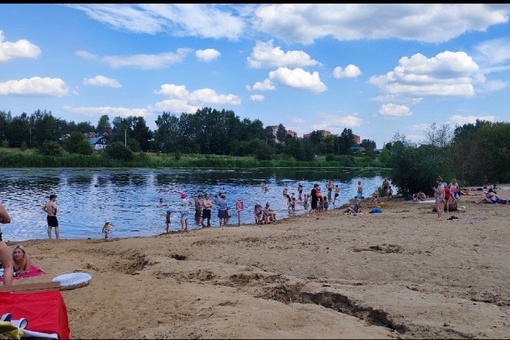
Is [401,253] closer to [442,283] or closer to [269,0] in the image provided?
[442,283]

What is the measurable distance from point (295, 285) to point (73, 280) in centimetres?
428

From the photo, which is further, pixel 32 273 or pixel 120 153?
pixel 120 153

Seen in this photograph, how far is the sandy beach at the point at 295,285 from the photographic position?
5.75 metres

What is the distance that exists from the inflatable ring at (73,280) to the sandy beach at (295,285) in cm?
17

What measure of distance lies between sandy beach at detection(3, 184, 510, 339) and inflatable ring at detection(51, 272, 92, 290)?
171 millimetres

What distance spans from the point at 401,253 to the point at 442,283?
247 centimetres

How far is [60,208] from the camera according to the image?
27.0m

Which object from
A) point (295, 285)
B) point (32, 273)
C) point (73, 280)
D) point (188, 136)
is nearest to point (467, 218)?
point (295, 285)

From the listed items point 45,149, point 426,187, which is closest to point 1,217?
point 426,187

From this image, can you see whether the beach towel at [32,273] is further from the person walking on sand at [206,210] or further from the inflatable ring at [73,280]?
the person walking on sand at [206,210]

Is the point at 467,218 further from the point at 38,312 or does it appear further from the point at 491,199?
the point at 38,312

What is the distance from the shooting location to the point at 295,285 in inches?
317

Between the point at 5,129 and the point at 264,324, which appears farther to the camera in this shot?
the point at 5,129

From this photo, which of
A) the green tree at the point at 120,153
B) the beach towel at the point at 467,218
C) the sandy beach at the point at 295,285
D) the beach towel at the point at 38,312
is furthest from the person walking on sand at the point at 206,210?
the green tree at the point at 120,153
